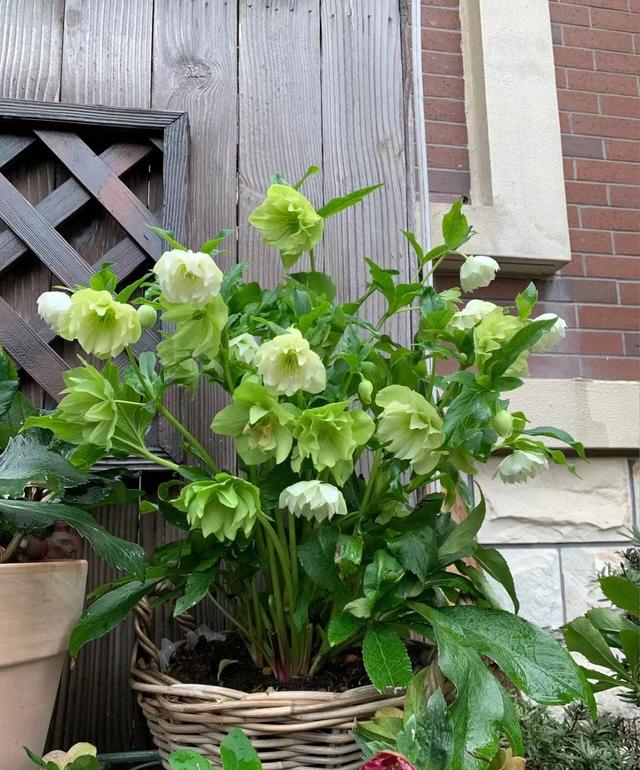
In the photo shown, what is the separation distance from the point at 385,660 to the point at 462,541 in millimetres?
143

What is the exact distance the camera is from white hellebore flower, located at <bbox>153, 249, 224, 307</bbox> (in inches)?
22.6

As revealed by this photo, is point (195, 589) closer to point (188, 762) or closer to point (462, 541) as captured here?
point (188, 762)

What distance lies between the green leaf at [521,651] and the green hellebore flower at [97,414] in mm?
332

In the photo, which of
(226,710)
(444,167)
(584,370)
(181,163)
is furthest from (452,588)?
(444,167)

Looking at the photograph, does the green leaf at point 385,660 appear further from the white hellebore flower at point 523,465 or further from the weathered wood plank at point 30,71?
the weathered wood plank at point 30,71

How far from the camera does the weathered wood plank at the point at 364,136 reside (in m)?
1.09

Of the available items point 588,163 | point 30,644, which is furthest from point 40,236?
point 588,163

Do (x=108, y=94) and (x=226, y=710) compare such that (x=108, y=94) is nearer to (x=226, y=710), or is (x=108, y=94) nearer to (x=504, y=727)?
(x=226, y=710)

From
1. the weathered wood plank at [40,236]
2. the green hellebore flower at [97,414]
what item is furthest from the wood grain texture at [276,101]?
the green hellebore flower at [97,414]

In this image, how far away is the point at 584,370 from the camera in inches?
63.9

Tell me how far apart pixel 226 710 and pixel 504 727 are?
242 mm

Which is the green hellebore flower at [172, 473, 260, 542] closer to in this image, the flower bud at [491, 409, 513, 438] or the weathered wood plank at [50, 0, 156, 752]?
the flower bud at [491, 409, 513, 438]

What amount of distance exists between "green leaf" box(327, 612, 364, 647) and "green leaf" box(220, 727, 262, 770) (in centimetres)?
11

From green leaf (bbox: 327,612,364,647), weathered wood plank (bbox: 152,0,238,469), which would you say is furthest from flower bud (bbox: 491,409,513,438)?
weathered wood plank (bbox: 152,0,238,469)
